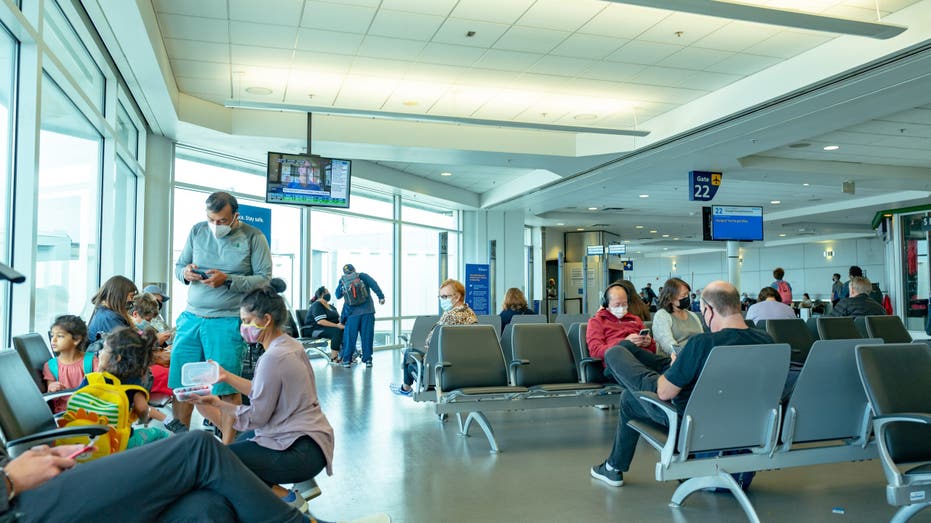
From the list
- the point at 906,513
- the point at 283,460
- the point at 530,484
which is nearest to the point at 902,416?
the point at 906,513

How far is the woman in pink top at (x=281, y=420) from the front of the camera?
7.79 ft

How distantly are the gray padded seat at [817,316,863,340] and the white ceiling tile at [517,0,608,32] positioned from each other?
3456mm

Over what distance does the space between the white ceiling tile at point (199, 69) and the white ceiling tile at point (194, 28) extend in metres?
0.71

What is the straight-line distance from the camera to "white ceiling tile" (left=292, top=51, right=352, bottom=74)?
672 centimetres

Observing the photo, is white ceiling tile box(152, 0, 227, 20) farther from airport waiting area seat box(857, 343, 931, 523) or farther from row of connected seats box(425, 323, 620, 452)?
airport waiting area seat box(857, 343, 931, 523)

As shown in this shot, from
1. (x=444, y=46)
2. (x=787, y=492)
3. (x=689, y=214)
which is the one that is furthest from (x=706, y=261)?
(x=787, y=492)

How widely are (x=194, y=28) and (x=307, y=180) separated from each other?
2.60 m

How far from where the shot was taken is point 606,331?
4.71 m

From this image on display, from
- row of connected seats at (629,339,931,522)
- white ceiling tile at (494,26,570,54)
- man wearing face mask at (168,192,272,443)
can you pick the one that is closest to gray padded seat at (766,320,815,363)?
row of connected seats at (629,339,931,522)

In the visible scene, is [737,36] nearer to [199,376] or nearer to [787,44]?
[787,44]

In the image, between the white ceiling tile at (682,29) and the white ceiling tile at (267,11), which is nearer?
the white ceiling tile at (267,11)

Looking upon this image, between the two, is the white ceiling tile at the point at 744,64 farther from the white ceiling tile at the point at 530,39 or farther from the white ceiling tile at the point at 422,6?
the white ceiling tile at the point at 422,6

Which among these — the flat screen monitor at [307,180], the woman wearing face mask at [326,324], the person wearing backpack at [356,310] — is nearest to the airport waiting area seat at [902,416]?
the flat screen monitor at [307,180]

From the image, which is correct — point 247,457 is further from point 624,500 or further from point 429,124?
point 429,124
